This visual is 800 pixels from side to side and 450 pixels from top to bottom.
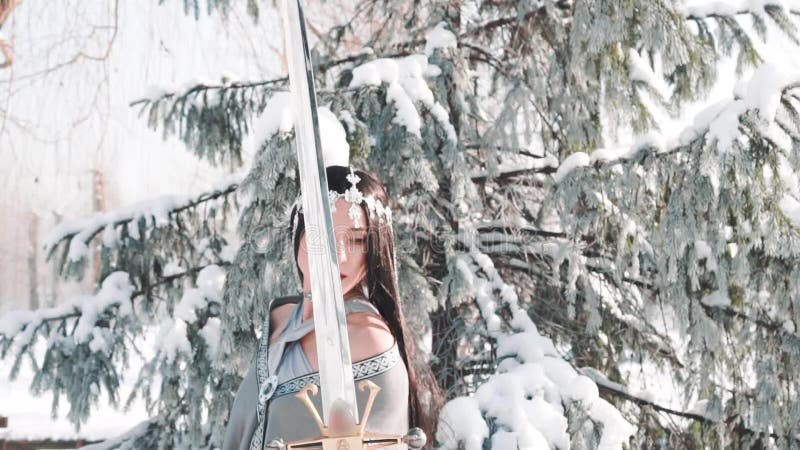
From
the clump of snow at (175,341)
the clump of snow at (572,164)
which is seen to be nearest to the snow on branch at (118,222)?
the clump of snow at (175,341)

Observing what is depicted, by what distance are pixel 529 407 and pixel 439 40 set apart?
1.20m

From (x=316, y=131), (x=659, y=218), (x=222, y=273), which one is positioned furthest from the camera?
(x=222, y=273)

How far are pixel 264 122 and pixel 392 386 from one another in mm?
1054

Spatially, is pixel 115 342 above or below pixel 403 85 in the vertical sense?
below

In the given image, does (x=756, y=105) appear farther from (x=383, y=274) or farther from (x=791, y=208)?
(x=383, y=274)

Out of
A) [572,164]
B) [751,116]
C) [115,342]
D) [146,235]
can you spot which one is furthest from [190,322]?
[751,116]

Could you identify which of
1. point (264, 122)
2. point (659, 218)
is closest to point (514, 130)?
point (659, 218)

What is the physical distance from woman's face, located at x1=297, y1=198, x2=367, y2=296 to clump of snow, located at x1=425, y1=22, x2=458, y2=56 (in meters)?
1.40

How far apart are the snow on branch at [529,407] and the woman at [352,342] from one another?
54 centimetres

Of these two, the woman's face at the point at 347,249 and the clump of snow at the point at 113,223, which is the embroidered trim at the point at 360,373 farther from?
the clump of snow at the point at 113,223

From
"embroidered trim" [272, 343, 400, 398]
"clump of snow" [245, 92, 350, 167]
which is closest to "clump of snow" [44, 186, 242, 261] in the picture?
"clump of snow" [245, 92, 350, 167]

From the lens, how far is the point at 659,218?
259cm

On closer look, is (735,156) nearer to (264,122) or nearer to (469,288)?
(469,288)

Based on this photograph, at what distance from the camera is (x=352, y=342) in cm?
144
